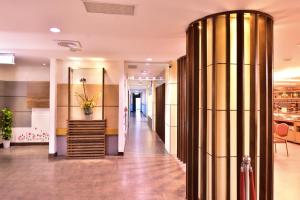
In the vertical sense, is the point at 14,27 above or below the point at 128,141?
above

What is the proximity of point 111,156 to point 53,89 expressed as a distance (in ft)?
8.56

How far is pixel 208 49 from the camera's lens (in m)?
3.40

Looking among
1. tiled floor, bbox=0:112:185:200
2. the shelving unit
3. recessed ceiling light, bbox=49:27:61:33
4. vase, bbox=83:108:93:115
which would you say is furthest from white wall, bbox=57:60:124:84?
the shelving unit

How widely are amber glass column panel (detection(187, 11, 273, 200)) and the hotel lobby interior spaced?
1 cm

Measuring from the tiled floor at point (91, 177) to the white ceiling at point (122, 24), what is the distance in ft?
9.47

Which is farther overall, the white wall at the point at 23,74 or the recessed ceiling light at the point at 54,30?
the white wall at the point at 23,74

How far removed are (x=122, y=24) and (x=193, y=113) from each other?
1.80 meters

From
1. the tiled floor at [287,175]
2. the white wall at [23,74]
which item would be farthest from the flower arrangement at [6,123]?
the tiled floor at [287,175]

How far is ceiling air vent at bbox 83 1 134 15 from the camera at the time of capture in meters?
2.91

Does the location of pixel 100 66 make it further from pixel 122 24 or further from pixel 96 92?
pixel 122 24

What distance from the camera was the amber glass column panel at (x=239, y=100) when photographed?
10.2 ft

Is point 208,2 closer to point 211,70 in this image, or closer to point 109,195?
point 211,70

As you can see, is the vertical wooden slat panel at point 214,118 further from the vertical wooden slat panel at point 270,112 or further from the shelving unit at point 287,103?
the shelving unit at point 287,103

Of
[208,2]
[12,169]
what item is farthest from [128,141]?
[208,2]
